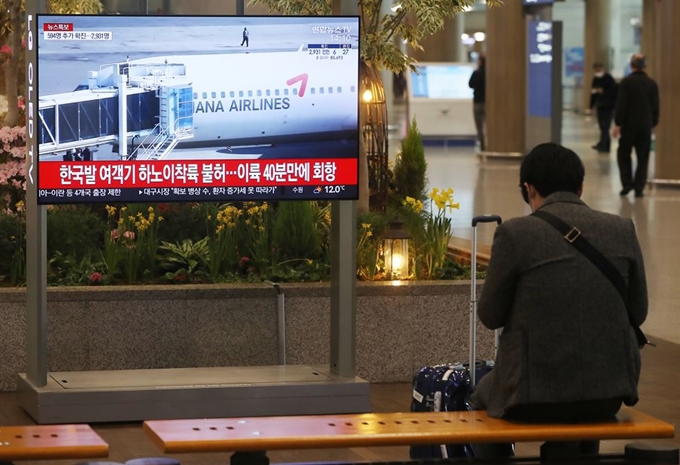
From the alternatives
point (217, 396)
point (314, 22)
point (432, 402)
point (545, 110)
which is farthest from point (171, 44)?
point (545, 110)

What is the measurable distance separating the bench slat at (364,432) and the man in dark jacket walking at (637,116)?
1415 centimetres

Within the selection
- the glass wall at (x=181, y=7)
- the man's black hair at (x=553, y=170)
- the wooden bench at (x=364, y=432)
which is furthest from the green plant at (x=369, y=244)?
the man's black hair at (x=553, y=170)

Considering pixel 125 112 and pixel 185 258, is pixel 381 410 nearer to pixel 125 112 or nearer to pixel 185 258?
pixel 185 258

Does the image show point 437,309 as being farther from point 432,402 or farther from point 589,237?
point 589,237

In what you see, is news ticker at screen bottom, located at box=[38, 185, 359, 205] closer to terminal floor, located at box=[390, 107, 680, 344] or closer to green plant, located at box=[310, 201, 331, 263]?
green plant, located at box=[310, 201, 331, 263]

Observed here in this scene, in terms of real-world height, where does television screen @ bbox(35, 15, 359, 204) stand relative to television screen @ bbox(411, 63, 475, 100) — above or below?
below

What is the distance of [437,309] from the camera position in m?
7.98

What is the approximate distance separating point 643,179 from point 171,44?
43.6 ft

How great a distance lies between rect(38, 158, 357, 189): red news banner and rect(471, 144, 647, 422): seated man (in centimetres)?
211

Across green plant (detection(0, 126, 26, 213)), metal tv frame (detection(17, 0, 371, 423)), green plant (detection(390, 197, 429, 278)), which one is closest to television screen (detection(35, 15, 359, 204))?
metal tv frame (detection(17, 0, 371, 423))

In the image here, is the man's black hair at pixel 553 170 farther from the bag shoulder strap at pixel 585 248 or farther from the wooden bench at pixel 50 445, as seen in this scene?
the wooden bench at pixel 50 445

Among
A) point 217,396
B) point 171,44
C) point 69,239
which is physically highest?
point 171,44

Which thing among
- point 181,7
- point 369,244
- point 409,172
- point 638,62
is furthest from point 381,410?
point 638,62

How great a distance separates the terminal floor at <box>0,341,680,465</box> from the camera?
6312mm
